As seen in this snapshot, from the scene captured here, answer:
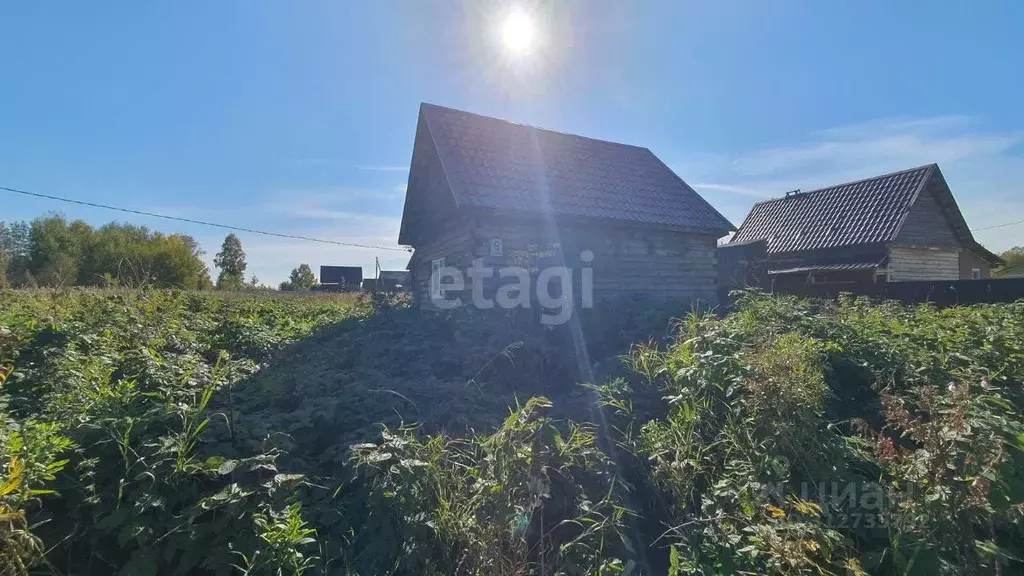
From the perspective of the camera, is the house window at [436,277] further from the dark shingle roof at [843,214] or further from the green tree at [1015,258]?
the green tree at [1015,258]

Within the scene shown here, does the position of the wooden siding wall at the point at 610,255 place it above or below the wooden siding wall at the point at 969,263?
below

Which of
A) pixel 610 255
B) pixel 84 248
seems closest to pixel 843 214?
pixel 610 255

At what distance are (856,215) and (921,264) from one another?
2.58 meters

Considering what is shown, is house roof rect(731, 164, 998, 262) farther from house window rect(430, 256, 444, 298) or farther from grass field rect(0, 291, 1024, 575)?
grass field rect(0, 291, 1024, 575)

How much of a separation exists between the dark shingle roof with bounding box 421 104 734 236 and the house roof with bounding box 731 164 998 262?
28.7ft

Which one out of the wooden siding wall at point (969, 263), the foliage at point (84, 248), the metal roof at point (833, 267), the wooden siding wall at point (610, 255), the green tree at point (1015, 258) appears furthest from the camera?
the foliage at point (84, 248)

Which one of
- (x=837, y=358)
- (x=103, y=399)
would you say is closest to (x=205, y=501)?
(x=103, y=399)

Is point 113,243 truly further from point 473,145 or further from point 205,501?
point 205,501

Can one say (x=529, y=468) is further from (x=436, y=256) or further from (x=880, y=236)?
(x=880, y=236)

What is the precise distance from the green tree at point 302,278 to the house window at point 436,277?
3288cm

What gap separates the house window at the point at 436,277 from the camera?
9582 millimetres

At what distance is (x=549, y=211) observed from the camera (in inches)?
319

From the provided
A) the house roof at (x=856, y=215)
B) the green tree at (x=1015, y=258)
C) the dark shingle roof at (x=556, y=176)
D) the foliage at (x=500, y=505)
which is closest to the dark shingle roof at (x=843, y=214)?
the house roof at (x=856, y=215)

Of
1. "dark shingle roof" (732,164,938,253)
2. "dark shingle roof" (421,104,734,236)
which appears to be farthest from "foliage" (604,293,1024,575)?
"dark shingle roof" (732,164,938,253)
